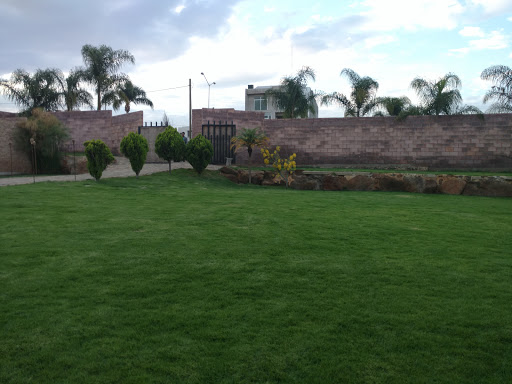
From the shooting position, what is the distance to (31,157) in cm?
1839

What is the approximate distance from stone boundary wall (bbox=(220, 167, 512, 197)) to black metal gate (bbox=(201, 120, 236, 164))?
437 cm

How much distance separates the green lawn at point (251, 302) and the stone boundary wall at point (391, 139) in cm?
1221

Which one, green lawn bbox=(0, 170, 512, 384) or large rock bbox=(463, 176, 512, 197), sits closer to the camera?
green lawn bbox=(0, 170, 512, 384)

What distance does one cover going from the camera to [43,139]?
59.4ft

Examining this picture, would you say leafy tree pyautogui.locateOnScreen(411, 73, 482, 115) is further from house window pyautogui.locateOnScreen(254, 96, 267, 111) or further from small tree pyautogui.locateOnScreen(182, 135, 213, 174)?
house window pyautogui.locateOnScreen(254, 96, 267, 111)

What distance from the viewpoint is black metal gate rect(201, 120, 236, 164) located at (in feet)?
68.6

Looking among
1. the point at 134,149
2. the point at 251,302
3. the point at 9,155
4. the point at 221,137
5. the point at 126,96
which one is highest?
the point at 126,96

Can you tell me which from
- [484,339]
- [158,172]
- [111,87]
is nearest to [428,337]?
[484,339]

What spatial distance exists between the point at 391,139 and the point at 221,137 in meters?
8.08

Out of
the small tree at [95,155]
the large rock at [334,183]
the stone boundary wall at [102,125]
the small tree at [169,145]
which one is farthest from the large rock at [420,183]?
the stone boundary wall at [102,125]

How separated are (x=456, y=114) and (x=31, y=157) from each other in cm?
1841

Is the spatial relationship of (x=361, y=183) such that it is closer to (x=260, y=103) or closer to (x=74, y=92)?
(x=74, y=92)

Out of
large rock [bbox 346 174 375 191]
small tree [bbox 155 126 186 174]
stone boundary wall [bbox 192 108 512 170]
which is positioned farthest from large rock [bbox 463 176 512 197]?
small tree [bbox 155 126 186 174]

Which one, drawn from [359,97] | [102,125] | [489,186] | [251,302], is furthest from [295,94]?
[251,302]
